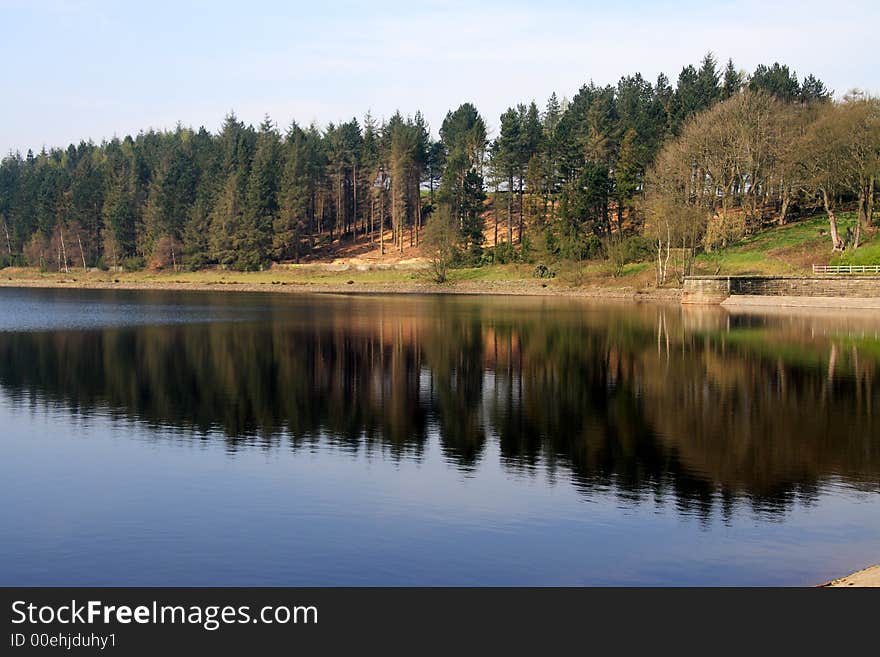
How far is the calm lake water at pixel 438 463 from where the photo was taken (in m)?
15.5

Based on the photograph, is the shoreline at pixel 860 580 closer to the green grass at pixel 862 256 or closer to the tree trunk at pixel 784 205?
the green grass at pixel 862 256

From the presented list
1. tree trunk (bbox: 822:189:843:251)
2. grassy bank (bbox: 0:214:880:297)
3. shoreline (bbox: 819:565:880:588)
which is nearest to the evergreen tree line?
grassy bank (bbox: 0:214:880:297)

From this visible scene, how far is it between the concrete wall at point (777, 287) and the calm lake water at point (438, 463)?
2785cm

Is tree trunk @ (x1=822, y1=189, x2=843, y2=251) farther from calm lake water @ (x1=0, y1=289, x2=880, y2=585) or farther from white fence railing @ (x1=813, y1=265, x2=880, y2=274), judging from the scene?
calm lake water @ (x1=0, y1=289, x2=880, y2=585)

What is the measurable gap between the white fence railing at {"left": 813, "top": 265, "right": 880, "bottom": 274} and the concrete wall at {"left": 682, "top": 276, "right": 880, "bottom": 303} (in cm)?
114

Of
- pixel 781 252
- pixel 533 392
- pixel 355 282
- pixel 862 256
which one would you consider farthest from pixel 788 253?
pixel 533 392

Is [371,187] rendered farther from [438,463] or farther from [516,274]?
[438,463]

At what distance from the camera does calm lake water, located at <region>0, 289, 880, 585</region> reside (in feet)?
50.9

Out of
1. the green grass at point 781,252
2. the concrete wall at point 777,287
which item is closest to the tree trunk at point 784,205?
the green grass at point 781,252

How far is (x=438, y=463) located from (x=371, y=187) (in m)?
120

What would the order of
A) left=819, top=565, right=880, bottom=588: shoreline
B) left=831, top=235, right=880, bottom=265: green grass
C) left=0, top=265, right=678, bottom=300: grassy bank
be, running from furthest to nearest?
left=0, top=265, right=678, bottom=300: grassy bank, left=831, top=235, right=880, bottom=265: green grass, left=819, top=565, right=880, bottom=588: shoreline

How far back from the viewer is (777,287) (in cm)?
7712
